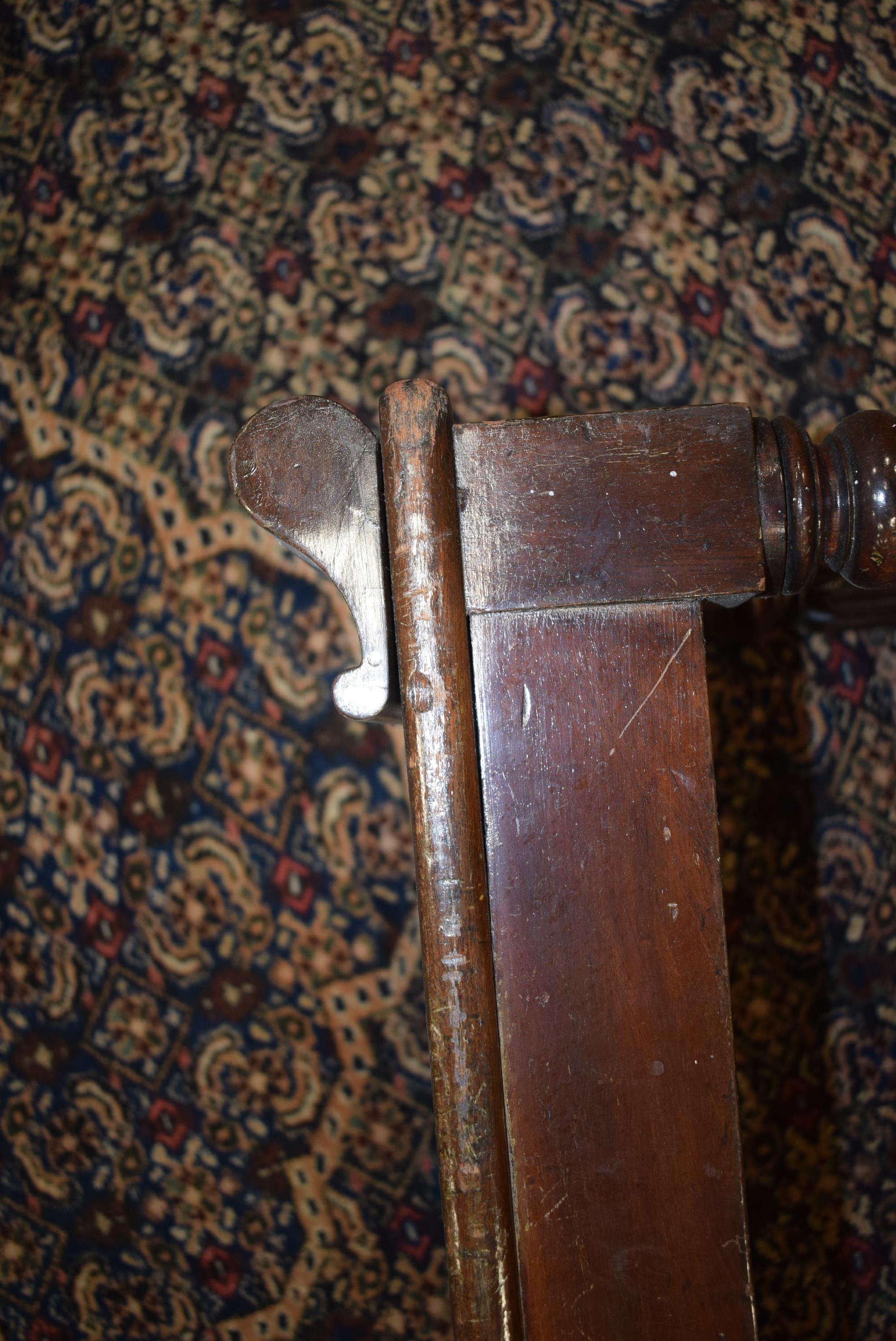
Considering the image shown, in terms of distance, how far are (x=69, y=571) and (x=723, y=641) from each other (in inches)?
32.8

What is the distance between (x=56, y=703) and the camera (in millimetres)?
1192

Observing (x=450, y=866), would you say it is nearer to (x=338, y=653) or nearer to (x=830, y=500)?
(x=830, y=500)

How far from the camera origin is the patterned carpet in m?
1.13

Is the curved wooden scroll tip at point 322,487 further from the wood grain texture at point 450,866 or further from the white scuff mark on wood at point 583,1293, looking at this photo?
the white scuff mark on wood at point 583,1293

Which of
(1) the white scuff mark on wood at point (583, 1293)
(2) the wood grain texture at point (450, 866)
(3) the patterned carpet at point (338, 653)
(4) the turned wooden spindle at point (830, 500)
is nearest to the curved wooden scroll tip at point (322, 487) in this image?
(2) the wood grain texture at point (450, 866)

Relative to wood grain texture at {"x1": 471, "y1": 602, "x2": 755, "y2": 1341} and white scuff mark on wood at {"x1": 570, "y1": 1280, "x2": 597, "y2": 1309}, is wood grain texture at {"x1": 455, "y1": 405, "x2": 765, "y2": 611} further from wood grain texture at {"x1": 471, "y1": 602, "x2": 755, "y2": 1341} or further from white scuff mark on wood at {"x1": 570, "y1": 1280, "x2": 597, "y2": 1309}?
white scuff mark on wood at {"x1": 570, "y1": 1280, "x2": 597, "y2": 1309}

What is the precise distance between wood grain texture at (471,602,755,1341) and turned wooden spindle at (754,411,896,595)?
0.20 ft

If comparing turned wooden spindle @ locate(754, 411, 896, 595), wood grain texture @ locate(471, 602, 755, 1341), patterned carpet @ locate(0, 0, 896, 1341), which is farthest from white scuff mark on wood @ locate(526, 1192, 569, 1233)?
patterned carpet @ locate(0, 0, 896, 1341)

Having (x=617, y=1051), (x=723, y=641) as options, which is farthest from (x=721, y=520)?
(x=723, y=641)

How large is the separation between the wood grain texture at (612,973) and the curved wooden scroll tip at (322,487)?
2.7 inches

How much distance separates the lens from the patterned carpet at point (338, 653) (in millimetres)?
1129

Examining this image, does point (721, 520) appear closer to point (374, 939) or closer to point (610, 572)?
point (610, 572)

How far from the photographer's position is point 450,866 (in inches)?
16.8

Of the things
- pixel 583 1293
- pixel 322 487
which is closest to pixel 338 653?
→ pixel 322 487
